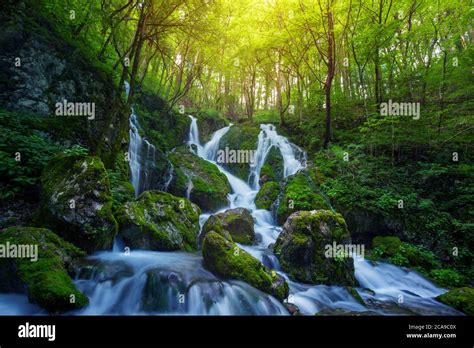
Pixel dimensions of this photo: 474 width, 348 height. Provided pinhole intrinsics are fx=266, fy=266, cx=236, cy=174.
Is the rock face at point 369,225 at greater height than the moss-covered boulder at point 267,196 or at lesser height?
lesser

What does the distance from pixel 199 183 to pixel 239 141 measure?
5.95 meters

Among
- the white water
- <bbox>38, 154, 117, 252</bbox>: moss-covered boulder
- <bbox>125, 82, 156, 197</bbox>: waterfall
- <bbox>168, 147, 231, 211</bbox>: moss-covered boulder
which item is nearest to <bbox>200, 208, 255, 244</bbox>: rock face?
the white water

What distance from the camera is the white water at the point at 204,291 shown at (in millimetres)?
4535

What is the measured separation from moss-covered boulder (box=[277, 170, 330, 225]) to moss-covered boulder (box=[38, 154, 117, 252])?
20.2ft

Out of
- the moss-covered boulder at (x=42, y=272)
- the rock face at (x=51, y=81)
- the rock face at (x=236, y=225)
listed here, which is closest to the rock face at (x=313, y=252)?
the rock face at (x=236, y=225)

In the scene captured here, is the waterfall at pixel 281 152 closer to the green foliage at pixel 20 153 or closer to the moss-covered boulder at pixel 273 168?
the moss-covered boulder at pixel 273 168

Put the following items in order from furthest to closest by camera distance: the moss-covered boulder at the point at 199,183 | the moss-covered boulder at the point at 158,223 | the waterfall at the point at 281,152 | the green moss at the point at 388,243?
the waterfall at the point at 281,152 → the moss-covered boulder at the point at 199,183 → the green moss at the point at 388,243 → the moss-covered boulder at the point at 158,223

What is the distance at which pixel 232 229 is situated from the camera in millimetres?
8727

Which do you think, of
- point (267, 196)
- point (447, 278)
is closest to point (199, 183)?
point (267, 196)

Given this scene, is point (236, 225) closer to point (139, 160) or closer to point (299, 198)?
point (299, 198)

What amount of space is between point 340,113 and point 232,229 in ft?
35.3

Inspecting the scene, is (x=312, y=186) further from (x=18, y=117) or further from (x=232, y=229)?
(x=18, y=117)

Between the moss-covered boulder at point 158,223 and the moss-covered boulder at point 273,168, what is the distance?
6.11m
